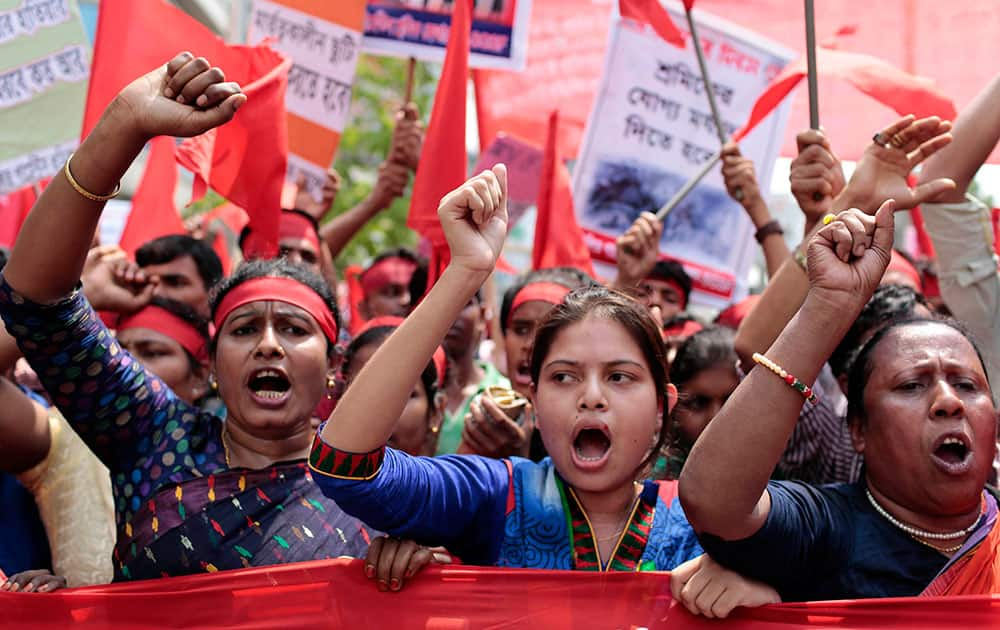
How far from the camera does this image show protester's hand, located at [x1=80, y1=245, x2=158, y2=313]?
3.66 metres

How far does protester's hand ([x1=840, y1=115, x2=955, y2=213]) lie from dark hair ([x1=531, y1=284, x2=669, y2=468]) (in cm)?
62

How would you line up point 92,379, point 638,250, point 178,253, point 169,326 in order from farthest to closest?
point 178,253 → point 638,250 → point 169,326 → point 92,379

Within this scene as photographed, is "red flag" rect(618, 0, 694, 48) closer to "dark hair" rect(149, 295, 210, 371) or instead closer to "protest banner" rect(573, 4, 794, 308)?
"protest banner" rect(573, 4, 794, 308)

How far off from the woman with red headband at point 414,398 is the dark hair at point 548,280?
0.58m

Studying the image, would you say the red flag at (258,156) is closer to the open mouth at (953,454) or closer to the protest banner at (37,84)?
the protest banner at (37,84)

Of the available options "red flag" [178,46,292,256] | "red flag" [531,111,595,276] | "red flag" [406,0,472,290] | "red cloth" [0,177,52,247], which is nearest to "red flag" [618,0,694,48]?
"red flag" [406,0,472,290]

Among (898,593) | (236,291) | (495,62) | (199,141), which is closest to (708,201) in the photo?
(495,62)

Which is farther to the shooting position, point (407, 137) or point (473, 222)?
point (407, 137)

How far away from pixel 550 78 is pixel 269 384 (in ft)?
11.0

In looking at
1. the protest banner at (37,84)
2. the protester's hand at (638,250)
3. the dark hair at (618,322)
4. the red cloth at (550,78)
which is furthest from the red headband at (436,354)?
Result: the red cloth at (550,78)

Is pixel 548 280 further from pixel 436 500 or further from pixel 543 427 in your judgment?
pixel 436 500

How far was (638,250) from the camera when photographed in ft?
14.3

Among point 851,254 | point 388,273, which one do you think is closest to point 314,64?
Answer: point 388,273

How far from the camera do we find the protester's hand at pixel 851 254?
193 cm
